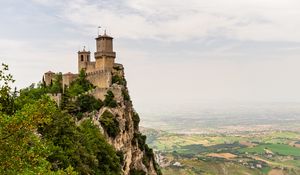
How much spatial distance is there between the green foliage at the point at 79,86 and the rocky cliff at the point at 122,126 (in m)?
3.47

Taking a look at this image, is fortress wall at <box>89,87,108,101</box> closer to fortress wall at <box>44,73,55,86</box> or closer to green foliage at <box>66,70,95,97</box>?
green foliage at <box>66,70,95,97</box>

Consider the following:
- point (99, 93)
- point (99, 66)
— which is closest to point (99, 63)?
point (99, 66)

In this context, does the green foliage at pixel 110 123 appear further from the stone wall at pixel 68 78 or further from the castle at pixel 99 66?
the stone wall at pixel 68 78

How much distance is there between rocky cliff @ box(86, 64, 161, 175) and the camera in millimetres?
52562

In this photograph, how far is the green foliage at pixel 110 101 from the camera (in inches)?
2141

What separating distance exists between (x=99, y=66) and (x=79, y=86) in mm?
5146

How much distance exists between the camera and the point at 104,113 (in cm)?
5325

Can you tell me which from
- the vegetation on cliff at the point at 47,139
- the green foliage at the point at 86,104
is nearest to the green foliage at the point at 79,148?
the vegetation on cliff at the point at 47,139

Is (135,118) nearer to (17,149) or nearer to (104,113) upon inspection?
(104,113)

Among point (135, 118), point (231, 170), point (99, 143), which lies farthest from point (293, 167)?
point (99, 143)

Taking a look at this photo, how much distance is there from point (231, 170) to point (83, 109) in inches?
5043

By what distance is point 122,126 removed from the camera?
54.7 metres

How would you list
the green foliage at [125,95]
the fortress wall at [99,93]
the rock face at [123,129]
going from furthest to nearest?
the green foliage at [125,95] → the fortress wall at [99,93] → the rock face at [123,129]

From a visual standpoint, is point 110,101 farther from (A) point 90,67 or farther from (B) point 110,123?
(A) point 90,67
